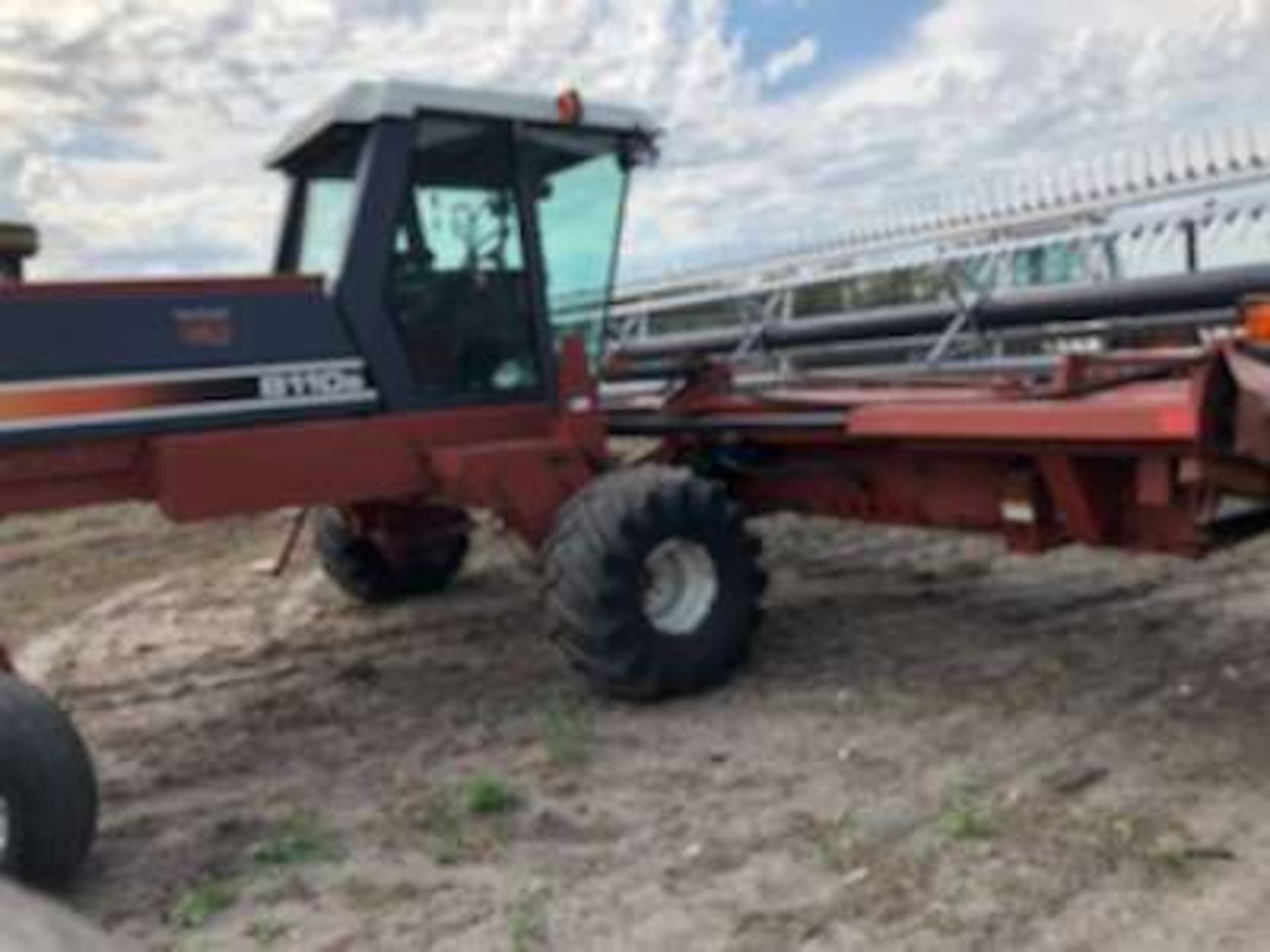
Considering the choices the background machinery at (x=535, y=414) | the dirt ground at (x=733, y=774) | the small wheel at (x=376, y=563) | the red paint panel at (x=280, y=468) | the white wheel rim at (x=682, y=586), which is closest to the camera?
the dirt ground at (x=733, y=774)

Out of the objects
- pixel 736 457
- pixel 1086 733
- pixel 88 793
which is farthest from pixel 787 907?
pixel 736 457

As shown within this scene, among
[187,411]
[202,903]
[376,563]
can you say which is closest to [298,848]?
[202,903]

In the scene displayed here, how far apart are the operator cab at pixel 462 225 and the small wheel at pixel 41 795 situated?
6.72 ft

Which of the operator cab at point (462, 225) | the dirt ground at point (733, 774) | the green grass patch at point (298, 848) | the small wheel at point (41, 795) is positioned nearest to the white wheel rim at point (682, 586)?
the dirt ground at point (733, 774)

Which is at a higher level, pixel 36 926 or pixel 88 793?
pixel 36 926

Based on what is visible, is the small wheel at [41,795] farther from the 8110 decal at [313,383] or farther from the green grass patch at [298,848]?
the 8110 decal at [313,383]

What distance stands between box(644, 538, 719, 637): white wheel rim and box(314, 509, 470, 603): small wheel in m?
1.99

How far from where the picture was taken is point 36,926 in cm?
176

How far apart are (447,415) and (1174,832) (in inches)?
125

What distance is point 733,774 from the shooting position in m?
4.39

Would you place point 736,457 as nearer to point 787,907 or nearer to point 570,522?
point 570,522

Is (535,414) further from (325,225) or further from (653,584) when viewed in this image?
(325,225)

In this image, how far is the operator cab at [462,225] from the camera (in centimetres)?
531

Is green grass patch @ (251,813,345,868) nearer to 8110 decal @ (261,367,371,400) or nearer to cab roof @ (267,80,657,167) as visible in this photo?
8110 decal @ (261,367,371,400)
